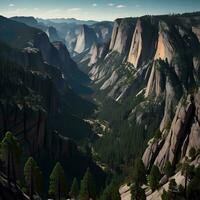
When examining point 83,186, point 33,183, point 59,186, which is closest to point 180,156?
point 83,186

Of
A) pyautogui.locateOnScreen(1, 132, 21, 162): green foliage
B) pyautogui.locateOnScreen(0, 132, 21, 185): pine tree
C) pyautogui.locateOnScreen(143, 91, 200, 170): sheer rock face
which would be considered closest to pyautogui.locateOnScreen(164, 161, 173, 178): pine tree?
pyautogui.locateOnScreen(143, 91, 200, 170): sheer rock face

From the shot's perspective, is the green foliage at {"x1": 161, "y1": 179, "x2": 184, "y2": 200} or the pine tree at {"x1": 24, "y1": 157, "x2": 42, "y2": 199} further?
the green foliage at {"x1": 161, "y1": 179, "x2": 184, "y2": 200}

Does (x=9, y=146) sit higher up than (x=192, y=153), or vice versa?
(x=9, y=146)

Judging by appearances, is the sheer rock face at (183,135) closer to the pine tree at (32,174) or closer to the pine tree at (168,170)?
the pine tree at (168,170)

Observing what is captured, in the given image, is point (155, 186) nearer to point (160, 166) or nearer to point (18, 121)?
point (160, 166)

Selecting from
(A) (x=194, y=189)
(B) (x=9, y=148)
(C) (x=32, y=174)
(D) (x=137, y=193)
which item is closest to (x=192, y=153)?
(A) (x=194, y=189)

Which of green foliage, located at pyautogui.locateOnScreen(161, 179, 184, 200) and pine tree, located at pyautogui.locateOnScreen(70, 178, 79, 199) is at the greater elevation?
green foliage, located at pyautogui.locateOnScreen(161, 179, 184, 200)

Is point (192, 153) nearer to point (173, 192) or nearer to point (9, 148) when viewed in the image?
point (173, 192)

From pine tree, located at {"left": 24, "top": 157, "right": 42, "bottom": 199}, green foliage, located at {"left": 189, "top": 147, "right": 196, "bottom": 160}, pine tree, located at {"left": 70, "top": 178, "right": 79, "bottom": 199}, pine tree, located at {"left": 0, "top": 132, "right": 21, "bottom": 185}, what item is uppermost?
pine tree, located at {"left": 0, "top": 132, "right": 21, "bottom": 185}

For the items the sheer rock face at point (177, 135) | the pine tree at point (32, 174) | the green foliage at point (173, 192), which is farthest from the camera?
the sheer rock face at point (177, 135)

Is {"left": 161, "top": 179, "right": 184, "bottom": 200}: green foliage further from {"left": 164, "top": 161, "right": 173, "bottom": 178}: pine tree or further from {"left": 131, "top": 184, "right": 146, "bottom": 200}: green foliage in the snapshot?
{"left": 164, "top": 161, "right": 173, "bottom": 178}: pine tree

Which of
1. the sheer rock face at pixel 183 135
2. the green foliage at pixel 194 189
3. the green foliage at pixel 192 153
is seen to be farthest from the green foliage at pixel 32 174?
the sheer rock face at pixel 183 135
